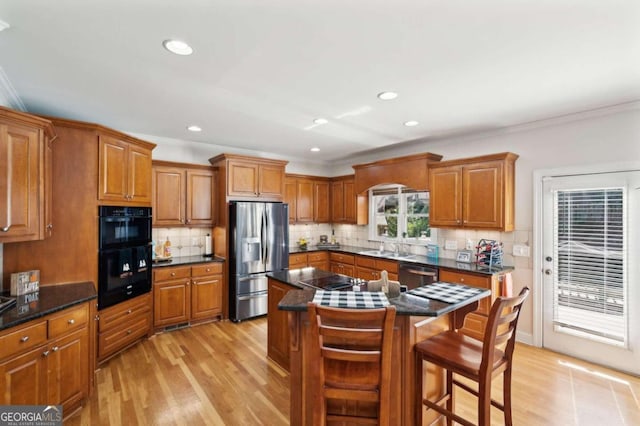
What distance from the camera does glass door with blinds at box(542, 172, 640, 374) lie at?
287 centimetres

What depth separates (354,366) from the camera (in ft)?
5.60

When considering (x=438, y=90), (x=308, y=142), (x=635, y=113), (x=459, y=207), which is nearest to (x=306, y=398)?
(x=438, y=90)

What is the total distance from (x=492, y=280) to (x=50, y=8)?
419 cm

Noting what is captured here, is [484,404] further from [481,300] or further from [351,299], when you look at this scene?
[481,300]

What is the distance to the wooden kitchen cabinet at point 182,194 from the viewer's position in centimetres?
406

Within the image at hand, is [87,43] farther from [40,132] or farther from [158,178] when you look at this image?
[158,178]

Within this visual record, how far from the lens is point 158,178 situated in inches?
159

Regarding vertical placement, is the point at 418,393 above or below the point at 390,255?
below

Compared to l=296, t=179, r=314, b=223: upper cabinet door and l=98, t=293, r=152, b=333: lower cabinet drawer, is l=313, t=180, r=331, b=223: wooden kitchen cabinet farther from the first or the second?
l=98, t=293, r=152, b=333: lower cabinet drawer

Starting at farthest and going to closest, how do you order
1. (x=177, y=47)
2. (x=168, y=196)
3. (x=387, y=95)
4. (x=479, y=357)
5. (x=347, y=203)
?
(x=347, y=203), (x=168, y=196), (x=387, y=95), (x=177, y=47), (x=479, y=357)

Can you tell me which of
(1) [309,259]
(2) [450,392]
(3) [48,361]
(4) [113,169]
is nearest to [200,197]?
(4) [113,169]

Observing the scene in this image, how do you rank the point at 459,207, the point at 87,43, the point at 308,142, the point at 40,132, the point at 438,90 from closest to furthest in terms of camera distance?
the point at 87,43 < the point at 40,132 < the point at 438,90 < the point at 459,207 < the point at 308,142

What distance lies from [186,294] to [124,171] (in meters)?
Result: 1.76

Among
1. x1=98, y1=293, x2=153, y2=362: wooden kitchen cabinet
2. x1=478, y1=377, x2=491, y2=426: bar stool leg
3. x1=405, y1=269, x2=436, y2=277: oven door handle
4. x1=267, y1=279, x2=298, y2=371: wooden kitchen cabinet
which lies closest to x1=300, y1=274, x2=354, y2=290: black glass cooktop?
x1=267, y1=279, x2=298, y2=371: wooden kitchen cabinet
